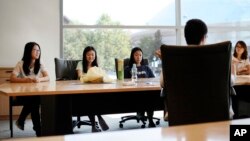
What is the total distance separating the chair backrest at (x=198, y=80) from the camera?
1731mm

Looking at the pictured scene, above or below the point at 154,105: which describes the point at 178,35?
above

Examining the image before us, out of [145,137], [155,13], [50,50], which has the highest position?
[155,13]

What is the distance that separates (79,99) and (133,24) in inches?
125

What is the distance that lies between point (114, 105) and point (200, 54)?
56.1 inches

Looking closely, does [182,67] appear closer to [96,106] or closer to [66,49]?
[96,106]

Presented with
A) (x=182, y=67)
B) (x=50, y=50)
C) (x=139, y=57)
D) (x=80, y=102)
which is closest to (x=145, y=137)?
(x=182, y=67)

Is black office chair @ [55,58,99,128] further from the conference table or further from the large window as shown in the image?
the large window

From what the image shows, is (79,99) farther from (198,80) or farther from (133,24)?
(133,24)

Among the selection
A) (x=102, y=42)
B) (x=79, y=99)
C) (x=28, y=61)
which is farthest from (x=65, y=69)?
(x=102, y=42)

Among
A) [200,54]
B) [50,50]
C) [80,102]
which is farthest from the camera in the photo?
[50,50]

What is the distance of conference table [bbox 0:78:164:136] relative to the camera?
85.5 inches

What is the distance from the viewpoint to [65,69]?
3.89 metres

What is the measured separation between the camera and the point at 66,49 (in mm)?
5461

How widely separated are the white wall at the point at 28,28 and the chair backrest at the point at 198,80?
3.71 meters
